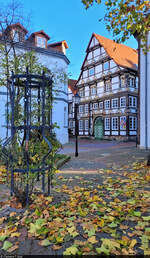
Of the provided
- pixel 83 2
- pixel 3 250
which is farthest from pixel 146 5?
pixel 3 250

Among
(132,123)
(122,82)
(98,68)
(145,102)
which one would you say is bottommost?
(132,123)

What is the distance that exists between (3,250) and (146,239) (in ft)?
5.21

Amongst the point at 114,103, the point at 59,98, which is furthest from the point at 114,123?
the point at 59,98

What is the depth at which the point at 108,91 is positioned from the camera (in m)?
23.3

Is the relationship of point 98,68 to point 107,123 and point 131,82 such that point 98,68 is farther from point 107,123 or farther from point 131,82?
point 107,123

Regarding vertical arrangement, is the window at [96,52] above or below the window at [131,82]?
above

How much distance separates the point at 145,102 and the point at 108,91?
12.4 m

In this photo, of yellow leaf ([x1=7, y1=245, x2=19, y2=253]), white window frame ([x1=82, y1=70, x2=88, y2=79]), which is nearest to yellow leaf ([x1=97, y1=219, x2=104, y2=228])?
yellow leaf ([x1=7, y1=245, x2=19, y2=253])

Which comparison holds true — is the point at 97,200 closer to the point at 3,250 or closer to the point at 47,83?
the point at 3,250

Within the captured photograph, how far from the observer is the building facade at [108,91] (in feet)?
70.1

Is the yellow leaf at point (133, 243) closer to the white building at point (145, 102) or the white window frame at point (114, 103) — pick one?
the white building at point (145, 102)

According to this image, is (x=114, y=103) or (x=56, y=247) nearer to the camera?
(x=56, y=247)

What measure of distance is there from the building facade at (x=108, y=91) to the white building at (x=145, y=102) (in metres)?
8.94

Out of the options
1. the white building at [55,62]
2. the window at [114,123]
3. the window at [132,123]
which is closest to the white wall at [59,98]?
the white building at [55,62]
